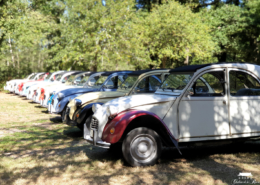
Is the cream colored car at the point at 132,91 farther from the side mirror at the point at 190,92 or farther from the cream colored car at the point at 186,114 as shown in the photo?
the side mirror at the point at 190,92

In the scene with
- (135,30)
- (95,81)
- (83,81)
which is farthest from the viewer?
(135,30)

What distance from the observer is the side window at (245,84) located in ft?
20.7

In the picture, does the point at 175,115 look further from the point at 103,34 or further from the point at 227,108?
the point at 103,34

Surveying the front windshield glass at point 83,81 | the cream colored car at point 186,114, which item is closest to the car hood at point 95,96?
the cream colored car at point 186,114

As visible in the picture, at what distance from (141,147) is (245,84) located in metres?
2.68

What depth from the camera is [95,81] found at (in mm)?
12680

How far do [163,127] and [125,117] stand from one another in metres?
0.74

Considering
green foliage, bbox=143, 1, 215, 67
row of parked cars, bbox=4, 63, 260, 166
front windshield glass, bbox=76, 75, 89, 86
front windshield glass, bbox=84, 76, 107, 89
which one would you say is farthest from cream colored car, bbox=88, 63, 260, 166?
green foliage, bbox=143, 1, 215, 67

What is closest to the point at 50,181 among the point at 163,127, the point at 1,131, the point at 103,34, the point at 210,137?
the point at 163,127

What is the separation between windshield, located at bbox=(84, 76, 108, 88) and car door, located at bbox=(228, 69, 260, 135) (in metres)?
6.51

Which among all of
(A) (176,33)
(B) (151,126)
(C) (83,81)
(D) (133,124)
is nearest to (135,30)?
(A) (176,33)

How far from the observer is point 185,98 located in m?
5.87

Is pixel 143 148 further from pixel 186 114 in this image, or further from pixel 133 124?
pixel 186 114

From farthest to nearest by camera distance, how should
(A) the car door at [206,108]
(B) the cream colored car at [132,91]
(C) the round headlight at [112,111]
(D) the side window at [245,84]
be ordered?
1. (B) the cream colored car at [132,91]
2. (D) the side window at [245,84]
3. (A) the car door at [206,108]
4. (C) the round headlight at [112,111]
